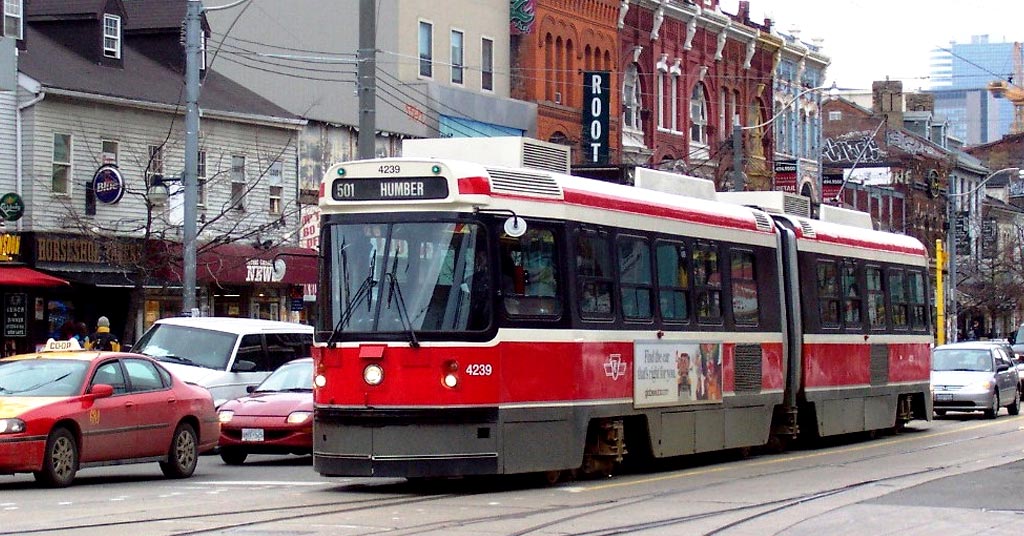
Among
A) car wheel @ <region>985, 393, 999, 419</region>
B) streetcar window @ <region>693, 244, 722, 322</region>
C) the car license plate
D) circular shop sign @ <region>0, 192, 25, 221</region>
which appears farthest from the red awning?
streetcar window @ <region>693, 244, 722, 322</region>

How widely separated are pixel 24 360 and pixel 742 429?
8.42m

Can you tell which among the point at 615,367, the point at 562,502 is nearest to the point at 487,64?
the point at 615,367

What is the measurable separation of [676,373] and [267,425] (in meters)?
5.32

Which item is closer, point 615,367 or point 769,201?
point 615,367

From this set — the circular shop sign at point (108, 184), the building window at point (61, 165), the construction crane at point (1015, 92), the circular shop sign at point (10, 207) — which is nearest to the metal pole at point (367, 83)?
the circular shop sign at point (10, 207)

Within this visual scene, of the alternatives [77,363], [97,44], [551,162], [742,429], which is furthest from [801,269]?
[97,44]

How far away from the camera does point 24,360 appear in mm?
18891

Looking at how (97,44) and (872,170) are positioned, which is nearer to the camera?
(97,44)

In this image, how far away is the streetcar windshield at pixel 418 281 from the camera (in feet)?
53.9

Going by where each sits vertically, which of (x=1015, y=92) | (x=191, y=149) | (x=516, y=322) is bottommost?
(x=516, y=322)

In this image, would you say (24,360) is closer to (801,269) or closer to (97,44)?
(801,269)

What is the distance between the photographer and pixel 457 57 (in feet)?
166

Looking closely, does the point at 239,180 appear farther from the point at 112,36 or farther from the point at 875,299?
the point at 875,299

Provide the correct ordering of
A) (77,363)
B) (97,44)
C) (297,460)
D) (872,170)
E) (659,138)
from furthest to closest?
(872,170) < (659,138) < (97,44) < (297,460) < (77,363)
